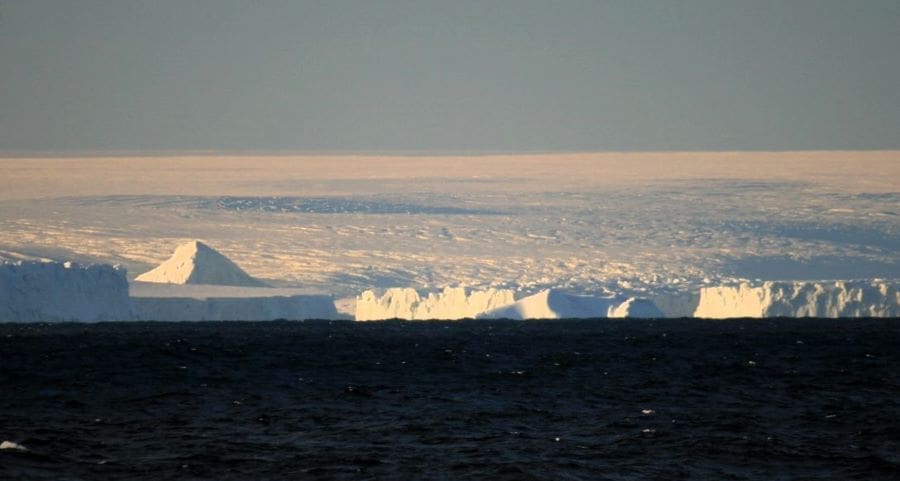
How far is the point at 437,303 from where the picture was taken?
408 ft

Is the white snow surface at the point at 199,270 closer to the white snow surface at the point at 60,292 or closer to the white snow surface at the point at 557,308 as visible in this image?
the white snow surface at the point at 557,308

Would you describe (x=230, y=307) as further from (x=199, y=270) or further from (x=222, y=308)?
(x=199, y=270)

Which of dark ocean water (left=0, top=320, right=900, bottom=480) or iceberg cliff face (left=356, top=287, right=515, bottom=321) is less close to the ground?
dark ocean water (left=0, top=320, right=900, bottom=480)

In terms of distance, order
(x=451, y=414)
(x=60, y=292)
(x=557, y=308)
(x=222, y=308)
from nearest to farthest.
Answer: (x=451, y=414) < (x=60, y=292) < (x=222, y=308) < (x=557, y=308)

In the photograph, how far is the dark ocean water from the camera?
22375mm

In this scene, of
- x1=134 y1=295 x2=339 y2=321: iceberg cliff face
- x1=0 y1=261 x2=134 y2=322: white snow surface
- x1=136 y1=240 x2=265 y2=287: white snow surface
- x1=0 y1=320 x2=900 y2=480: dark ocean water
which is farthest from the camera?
x1=136 y1=240 x2=265 y2=287: white snow surface

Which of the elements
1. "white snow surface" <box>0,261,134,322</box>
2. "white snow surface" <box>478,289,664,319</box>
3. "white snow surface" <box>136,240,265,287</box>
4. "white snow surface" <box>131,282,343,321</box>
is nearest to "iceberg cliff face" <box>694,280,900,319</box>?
"white snow surface" <box>478,289,664,319</box>

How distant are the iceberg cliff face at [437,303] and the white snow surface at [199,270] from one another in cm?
2576

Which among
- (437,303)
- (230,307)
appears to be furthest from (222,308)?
(437,303)

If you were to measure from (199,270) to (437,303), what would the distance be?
3459 centimetres

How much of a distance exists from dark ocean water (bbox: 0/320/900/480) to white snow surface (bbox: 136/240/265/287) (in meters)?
89.0

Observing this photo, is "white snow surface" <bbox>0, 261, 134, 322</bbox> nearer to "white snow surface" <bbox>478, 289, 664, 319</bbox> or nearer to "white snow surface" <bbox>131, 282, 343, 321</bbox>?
"white snow surface" <bbox>131, 282, 343, 321</bbox>

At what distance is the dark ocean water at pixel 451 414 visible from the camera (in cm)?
2238

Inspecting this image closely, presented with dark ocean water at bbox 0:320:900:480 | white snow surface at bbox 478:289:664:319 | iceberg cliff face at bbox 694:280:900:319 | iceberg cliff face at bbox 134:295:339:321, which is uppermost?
dark ocean water at bbox 0:320:900:480
